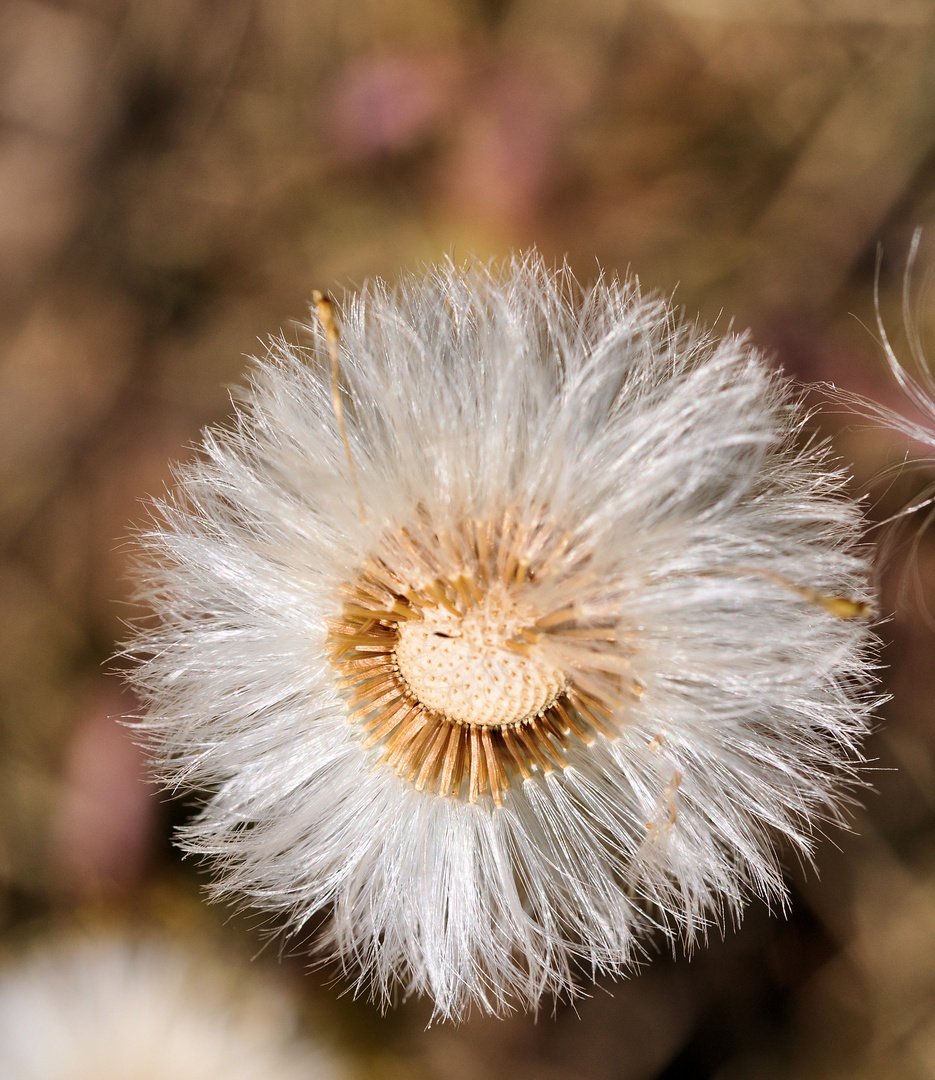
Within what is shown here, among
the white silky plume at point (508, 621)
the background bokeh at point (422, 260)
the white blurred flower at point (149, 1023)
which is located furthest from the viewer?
the background bokeh at point (422, 260)

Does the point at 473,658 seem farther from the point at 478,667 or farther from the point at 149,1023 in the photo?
the point at 149,1023

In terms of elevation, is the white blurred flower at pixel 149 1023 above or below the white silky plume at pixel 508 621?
A: below

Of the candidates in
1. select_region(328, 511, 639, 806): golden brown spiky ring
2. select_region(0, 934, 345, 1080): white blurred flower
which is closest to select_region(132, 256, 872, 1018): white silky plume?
select_region(328, 511, 639, 806): golden brown spiky ring

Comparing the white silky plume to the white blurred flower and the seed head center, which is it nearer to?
the seed head center

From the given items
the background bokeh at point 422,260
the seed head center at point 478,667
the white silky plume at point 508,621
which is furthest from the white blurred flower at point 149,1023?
the seed head center at point 478,667

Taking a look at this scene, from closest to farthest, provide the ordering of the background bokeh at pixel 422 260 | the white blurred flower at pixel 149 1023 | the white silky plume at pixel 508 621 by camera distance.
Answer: the white silky plume at pixel 508 621 < the white blurred flower at pixel 149 1023 < the background bokeh at pixel 422 260

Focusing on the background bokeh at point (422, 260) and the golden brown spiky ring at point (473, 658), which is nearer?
the golden brown spiky ring at point (473, 658)

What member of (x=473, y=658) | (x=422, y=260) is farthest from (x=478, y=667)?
(x=422, y=260)

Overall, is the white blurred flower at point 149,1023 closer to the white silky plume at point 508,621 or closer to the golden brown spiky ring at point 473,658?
the white silky plume at point 508,621
